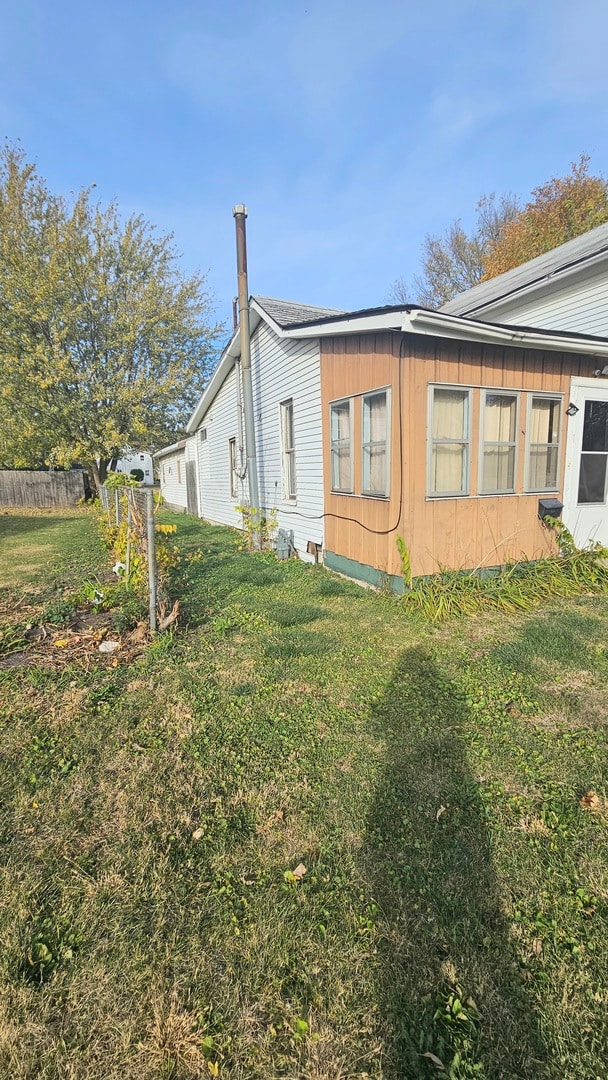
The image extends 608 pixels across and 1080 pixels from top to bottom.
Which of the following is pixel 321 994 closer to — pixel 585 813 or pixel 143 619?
pixel 585 813

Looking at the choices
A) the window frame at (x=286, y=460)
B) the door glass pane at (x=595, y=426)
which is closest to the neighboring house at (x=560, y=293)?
the door glass pane at (x=595, y=426)

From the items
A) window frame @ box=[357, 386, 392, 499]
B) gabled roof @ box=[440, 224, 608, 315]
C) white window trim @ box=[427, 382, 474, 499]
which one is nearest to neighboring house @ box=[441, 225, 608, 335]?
gabled roof @ box=[440, 224, 608, 315]

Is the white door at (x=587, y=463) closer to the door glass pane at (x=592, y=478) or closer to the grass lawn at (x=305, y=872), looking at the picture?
the door glass pane at (x=592, y=478)

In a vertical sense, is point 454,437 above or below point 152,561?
above

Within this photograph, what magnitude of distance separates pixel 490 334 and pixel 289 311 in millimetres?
4905

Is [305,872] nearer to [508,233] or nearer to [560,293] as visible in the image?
[560,293]

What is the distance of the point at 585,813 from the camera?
2336 mm

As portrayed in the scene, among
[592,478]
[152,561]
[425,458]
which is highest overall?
[425,458]

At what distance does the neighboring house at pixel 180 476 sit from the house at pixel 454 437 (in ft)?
37.2

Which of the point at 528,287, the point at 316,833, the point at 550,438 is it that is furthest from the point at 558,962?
the point at 528,287

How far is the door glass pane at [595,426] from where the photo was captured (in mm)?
6648

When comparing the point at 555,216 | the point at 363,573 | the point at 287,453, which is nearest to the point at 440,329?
the point at 363,573

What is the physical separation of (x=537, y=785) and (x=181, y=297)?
946 inches

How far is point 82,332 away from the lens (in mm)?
19922
